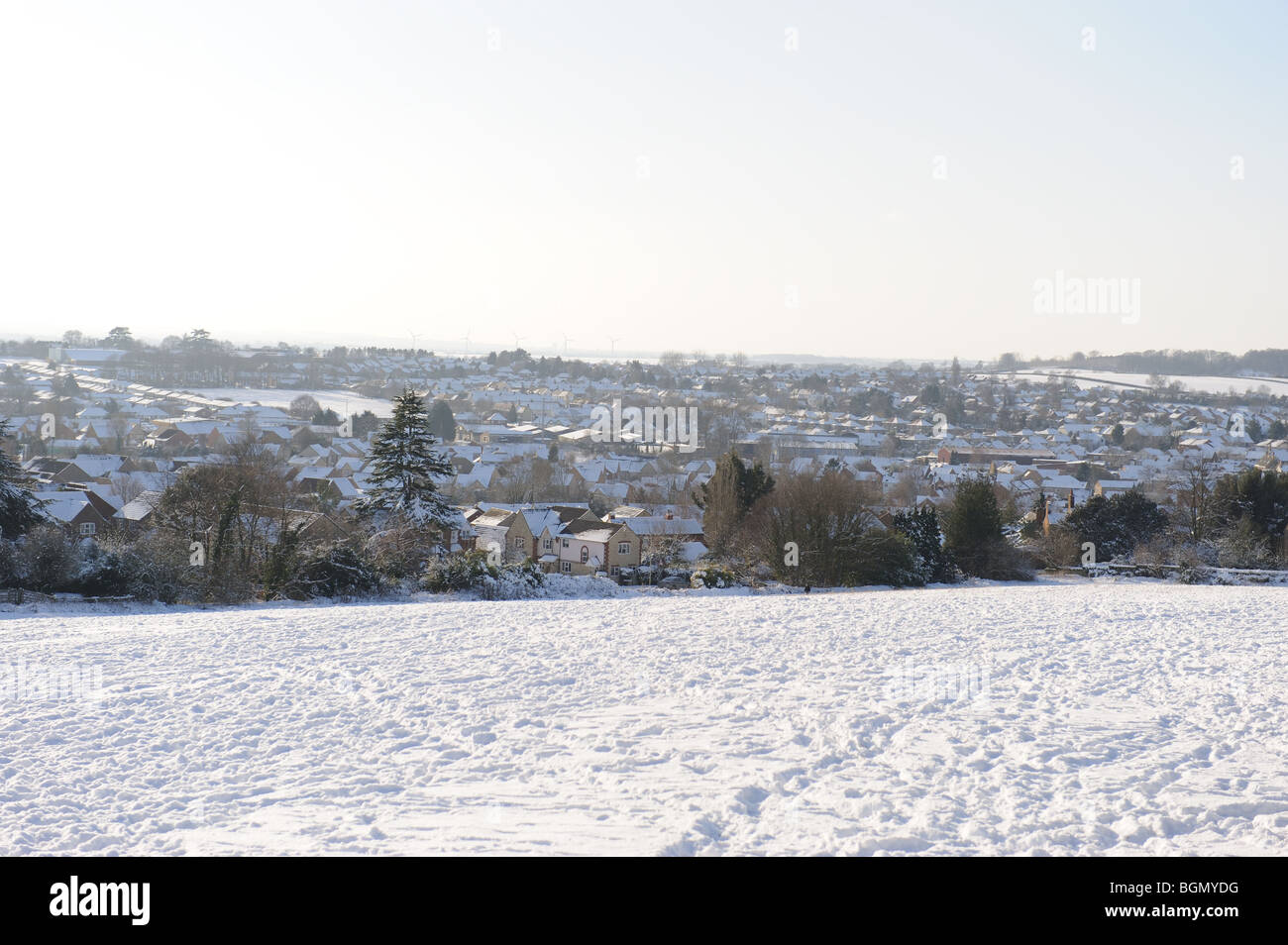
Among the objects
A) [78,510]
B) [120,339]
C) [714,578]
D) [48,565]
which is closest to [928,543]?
[714,578]

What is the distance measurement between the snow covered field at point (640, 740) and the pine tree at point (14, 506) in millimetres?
7090

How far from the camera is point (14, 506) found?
57.6ft

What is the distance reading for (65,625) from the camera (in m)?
11.7

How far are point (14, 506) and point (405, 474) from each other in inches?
336

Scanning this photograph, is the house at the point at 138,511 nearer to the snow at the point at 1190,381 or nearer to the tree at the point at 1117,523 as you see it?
the tree at the point at 1117,523

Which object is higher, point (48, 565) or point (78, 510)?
point (48, 565)

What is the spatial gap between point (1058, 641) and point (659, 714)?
5869mm

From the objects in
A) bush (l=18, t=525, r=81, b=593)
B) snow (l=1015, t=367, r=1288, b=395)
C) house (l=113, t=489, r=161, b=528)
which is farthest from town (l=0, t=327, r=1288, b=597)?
snow (l=1015, t=367, r=1288, b=395)

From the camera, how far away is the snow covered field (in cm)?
505

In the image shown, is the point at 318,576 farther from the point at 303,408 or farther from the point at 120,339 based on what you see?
the point at 120,339

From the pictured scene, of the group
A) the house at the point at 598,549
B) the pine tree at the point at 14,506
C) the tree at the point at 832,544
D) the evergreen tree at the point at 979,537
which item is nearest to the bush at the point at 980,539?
the evergreen tree at the point at 979,537

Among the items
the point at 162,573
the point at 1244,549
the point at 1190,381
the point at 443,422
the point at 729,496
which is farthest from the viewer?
the point at 1190,381
